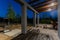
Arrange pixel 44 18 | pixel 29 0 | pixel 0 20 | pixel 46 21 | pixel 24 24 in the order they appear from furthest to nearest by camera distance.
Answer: pixel 44 18 < pixel 46 21 < pixel 0 20 < pixel 29 0 < pixel 24 24

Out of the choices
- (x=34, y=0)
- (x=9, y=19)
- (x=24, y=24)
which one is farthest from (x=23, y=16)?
(x=9, y=19)

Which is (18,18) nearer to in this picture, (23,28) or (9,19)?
(9,19)

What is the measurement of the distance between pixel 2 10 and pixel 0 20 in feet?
10.4

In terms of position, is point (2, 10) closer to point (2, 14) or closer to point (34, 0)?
point (2, 14)

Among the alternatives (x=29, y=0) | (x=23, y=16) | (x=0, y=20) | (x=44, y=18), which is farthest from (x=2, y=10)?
(x=23, y=16)

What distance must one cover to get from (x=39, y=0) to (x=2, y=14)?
1056cm

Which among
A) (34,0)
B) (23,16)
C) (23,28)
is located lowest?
(23,28)

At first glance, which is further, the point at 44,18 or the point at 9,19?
the point at 44,18

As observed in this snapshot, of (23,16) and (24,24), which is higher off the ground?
(23,16)

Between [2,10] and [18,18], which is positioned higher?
[2,10]

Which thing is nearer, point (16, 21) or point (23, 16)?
point (23, 16)

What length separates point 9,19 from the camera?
15.0 m

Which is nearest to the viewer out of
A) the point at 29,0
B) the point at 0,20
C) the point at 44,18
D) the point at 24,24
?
the point at 24,24

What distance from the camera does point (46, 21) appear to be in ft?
59.0
